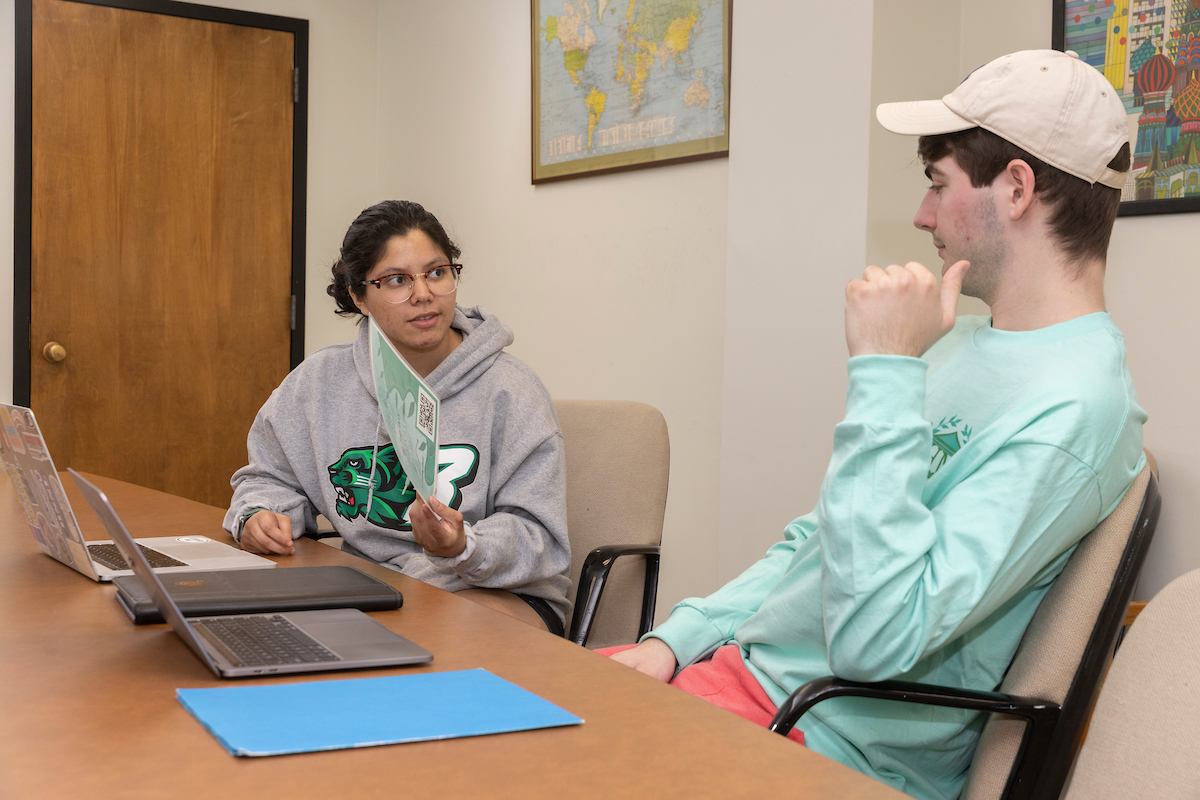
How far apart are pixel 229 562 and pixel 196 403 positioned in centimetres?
302

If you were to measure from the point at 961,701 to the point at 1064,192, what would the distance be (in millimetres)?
607

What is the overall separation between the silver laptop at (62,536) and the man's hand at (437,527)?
0.21 m

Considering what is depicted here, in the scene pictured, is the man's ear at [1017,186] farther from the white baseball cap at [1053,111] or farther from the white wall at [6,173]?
the white wall at [6,173]

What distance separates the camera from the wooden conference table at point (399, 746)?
72 centimetres

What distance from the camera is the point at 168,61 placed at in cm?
418

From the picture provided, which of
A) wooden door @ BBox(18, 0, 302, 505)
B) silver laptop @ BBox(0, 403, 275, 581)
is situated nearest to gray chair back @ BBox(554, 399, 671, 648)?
silver laptop @ BBox(0, 403, 275, 581)

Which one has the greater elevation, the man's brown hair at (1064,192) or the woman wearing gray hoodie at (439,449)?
the man's brown hair at (1064,192)

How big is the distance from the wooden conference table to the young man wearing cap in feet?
1.00

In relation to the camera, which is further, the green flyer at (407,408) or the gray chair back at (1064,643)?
the green flyer at (407,408)

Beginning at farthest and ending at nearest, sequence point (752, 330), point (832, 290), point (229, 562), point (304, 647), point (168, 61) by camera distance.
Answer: point (168, 61), point (752, 330), point (832, 290), point (229, 562), point (304, 647)

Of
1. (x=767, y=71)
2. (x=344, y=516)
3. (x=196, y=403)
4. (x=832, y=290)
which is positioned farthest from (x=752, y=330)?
(x=196, y=403)

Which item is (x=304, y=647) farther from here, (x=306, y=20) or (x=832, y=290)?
(x=306, y=20)

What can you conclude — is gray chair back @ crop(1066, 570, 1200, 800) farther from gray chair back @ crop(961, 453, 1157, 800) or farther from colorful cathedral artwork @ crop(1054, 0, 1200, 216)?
colorful cathedral artwork @ crop(1054, 0, 1200, 216)

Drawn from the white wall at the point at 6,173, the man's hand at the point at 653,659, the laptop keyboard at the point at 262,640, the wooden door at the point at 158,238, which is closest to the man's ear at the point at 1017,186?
the man's hand at the point at 653,659
